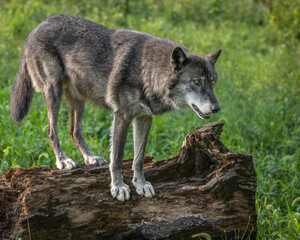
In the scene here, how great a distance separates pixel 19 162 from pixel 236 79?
4.82 m

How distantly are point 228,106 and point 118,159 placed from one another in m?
3.56

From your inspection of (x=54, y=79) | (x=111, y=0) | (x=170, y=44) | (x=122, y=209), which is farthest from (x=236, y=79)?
(x=111, y=0)

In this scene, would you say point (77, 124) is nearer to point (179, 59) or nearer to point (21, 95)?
point (21, 95)

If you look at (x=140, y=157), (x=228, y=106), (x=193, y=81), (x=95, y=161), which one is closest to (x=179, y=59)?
(x=193, y=81)

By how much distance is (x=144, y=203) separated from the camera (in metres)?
4.07

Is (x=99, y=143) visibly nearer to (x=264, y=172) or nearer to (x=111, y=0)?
(x=264, y=172)

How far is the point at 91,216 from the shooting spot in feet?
12.4

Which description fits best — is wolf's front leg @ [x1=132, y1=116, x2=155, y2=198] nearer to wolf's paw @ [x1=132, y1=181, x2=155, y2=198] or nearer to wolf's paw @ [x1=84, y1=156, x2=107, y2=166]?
wolf's paw @ [x1=132, y1=181, x2=155, y2=198]

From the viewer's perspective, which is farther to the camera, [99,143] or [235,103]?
[235,103]

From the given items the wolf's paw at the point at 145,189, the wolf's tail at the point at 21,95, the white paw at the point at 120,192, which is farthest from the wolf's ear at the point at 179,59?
the wolf's tail at the point at 21,95

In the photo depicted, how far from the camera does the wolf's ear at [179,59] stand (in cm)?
408

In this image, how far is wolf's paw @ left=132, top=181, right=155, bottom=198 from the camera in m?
4.11

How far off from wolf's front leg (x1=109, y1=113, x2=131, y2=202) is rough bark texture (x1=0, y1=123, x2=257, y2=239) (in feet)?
0.26

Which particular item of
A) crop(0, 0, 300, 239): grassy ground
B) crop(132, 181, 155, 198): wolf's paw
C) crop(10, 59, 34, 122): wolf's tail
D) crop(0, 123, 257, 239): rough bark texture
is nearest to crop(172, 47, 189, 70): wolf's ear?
crop(0, 123, 257, 239): rough bark texture
